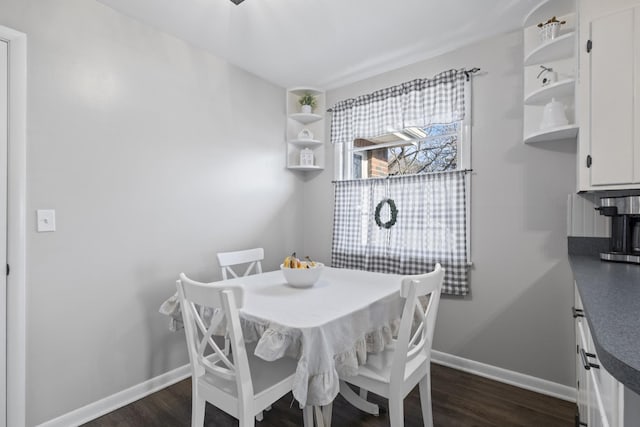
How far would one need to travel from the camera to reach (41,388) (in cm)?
177

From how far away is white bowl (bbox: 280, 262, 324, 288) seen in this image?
6.11 ft

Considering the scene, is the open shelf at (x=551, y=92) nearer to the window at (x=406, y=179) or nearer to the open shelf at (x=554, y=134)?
the open shelf at (x=554, y=134)

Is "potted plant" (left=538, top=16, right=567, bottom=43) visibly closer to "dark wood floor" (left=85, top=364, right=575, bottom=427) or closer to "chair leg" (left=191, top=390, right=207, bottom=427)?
"dark wood floor" (left=85, top=364, right=575, bottom=427)

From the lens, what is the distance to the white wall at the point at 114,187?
178cm

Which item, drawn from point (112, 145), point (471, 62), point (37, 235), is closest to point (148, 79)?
point (112, 145)

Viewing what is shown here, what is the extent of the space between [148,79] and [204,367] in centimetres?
188

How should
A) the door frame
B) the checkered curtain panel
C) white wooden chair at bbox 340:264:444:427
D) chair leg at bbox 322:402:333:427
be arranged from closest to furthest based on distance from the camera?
white wooden chair at bbox 340:264:444:427, chair leg at bbox 322:402:333:427, the door frame, the checkered curtain panel

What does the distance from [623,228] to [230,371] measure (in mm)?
2077

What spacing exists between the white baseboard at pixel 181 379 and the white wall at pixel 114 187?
48 mm

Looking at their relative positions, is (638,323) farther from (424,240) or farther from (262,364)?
(424,240)

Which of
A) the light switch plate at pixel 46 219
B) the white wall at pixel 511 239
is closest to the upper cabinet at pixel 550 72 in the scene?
the white wall at pixel 511 239

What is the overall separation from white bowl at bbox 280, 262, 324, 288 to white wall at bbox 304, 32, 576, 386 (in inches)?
50.3

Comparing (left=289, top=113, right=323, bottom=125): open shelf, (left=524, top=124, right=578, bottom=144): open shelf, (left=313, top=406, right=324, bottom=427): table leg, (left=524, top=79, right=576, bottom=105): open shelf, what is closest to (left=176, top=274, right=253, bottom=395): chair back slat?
(left=313, top=406, right=324, bottom=427): table leg

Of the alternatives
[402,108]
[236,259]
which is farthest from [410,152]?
[236,259]
